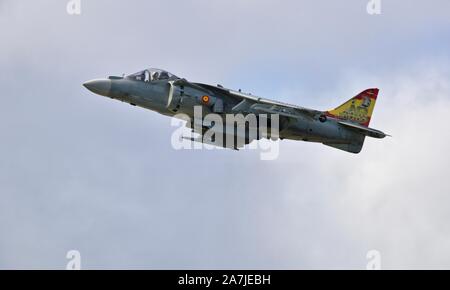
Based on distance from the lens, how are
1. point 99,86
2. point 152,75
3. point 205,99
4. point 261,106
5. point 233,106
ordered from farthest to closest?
point 233,106, point 261,106, point 205,99, point 152,75, point 99,86

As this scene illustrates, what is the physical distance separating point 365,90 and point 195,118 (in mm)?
8098

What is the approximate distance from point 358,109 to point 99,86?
1115cm

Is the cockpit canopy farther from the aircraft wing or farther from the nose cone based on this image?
the aircraft wing

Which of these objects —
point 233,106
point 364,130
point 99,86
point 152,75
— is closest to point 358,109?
point 364,130

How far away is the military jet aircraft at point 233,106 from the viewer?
39.4m

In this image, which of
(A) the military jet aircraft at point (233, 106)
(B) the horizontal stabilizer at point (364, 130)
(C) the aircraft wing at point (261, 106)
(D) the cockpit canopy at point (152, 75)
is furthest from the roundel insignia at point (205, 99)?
(B) the horizontal stabilizer at point (364, 130)

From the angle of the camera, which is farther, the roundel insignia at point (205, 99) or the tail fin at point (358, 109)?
the tail fin at point (358, 109)

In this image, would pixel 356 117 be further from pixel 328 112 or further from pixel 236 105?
pixel 236 105

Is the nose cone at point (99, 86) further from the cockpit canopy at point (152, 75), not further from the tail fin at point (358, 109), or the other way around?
the tail fin at point (358, 109)

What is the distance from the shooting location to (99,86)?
3912 centimetres

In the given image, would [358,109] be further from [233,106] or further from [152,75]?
[152,75]

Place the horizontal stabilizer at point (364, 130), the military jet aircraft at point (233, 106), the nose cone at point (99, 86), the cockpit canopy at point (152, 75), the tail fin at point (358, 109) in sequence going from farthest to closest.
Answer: the tail fin at point (358, 109)
the horizontal stabilizer at point (364, 130)
the cockpit canopy at point (152, 75)
the military jet aircraft at point (233, 106)
the nose cone at point (99, 86)

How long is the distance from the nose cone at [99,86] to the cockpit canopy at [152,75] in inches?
37.2
